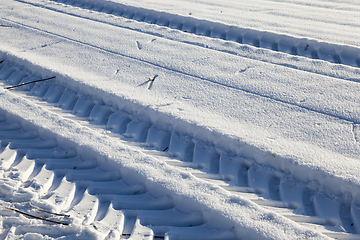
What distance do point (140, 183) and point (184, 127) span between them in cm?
59

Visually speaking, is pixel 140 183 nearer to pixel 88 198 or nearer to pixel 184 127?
pixel 88 198

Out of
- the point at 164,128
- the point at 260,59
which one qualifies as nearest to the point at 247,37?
the point at 260,59

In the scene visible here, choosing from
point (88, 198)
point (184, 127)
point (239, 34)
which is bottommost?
point (88, 198)

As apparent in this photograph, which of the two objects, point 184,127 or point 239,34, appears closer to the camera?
point 184,127

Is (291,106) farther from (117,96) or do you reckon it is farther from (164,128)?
(117,96)

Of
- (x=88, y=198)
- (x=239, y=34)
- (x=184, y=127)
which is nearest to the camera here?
(x=88, y=198)

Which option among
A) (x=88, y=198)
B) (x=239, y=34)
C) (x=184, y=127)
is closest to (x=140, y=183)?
(x=88, y=198)

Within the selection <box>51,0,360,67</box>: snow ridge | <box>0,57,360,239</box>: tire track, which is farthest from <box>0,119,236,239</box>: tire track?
<box>51,0,360,67</box>: snow ridge

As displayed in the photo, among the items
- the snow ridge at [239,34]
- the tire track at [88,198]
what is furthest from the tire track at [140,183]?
the snow ridge at [239,34]

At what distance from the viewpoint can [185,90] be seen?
2.71m

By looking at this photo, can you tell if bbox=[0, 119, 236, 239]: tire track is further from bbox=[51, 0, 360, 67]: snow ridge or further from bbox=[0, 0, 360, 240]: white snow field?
bbox=[51, 0, 360, 67]: snow ridge

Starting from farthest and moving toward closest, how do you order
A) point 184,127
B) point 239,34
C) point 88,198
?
point 239,34 < point 184,127 < point 88,198

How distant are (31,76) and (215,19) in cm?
230

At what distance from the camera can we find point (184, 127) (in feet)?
7.73
